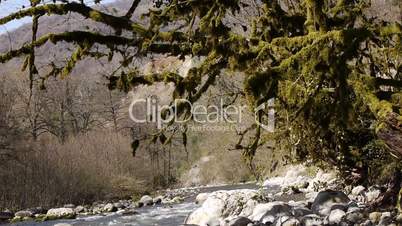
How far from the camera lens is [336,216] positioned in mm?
11133

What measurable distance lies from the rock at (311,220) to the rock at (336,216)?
0.74 ft

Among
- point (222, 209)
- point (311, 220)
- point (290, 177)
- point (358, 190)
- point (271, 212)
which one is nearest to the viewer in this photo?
point (311, 220)

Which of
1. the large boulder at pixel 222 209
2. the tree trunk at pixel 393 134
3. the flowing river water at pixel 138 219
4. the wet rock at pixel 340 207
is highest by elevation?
the tree trunk at pixel 393 134

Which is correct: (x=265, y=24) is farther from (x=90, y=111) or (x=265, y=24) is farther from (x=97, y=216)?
(x=90, y=111)

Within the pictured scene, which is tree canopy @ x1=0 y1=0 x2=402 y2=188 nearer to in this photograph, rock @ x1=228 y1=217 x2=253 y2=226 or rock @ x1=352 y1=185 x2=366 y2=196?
rock @ x1=228 y1=217 x2=253 y2=226

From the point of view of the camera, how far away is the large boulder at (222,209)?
47.1ft

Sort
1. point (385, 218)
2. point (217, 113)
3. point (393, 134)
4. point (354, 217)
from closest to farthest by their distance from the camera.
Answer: point (393, 134)
point (385, 218)
point (354, 217)
point (217, 113)

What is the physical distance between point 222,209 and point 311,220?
391cm

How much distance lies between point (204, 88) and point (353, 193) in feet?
35.8

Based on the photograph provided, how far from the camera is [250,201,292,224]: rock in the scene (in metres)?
12.4

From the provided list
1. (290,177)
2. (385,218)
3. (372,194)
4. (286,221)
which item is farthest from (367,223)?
(290,177)

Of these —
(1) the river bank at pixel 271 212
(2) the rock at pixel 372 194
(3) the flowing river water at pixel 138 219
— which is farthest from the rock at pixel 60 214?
(2) the rock at pixel 372 194

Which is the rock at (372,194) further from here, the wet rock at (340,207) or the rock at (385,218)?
the rock at (385,218)

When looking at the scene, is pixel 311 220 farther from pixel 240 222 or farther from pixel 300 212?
pixel 240 222
